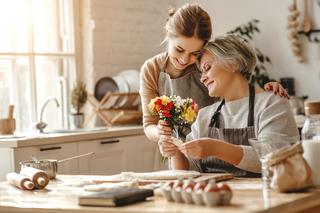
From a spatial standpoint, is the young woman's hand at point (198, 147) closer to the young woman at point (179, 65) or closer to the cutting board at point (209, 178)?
the cutting board at point (209, 178)

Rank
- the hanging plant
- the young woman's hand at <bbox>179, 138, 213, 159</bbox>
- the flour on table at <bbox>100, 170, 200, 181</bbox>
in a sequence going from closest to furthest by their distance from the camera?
the young woman's hand at <bbox>179, 138, 213, 159</bbox> → the flour on table at <bbox>100, 170, 200, 181</bbox> → the hanging plant

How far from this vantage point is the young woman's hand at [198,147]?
9.36ft

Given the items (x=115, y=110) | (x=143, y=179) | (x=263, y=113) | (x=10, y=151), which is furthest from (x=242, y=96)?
(x=115, y=110)

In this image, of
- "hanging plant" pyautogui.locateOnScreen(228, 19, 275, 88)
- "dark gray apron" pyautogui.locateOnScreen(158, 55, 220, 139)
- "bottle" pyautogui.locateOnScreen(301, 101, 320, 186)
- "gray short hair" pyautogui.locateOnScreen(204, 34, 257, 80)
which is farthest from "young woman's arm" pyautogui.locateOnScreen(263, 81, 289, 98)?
"hanging plant" pyautogui.locateOnScreen(228, 19, 275, 88)

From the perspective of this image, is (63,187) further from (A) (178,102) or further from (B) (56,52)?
(B) (56,52)

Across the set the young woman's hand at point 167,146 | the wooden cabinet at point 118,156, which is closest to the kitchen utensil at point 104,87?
the wooden cabinet at point 118,156

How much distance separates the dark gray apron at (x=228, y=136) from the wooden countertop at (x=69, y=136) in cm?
177

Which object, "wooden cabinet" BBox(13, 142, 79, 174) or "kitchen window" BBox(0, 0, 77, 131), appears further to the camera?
"kitchen window" BBox(0, 0, 77, 131)

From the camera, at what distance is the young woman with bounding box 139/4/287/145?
335 cm

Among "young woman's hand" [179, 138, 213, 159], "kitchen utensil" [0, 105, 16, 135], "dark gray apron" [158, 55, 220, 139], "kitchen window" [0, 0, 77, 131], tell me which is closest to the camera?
"young woman's hand" [179, 138, 213, 159]

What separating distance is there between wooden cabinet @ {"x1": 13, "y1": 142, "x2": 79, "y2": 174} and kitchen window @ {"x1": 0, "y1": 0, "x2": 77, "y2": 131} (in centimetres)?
79

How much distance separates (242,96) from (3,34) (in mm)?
2831

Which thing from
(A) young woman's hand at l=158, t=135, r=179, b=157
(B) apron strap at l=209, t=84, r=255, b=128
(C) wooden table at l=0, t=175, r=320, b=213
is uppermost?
(B) apron strap at l=209, t=84, r=255, b=128

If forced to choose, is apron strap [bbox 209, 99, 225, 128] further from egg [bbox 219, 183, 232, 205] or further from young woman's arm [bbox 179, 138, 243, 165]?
egg [bbox 219, 183, 232, 205]
